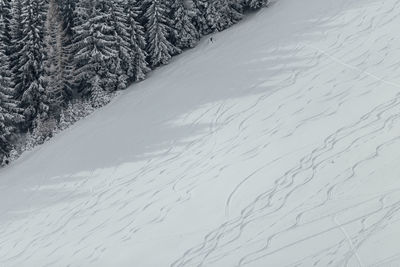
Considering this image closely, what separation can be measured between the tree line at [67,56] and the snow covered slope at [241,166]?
280 centimetres

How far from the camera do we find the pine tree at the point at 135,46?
3712 centimetres

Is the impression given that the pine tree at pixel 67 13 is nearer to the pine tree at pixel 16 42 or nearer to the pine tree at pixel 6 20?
the pine tree at pixel 6 20

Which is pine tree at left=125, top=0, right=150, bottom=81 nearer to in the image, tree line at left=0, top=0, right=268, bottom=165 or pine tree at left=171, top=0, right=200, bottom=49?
tree line at left=0, top=0, right=268, bottom=165

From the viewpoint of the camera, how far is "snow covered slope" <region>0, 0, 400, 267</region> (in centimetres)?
1383

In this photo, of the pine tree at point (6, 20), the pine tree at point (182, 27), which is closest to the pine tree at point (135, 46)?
the pine tree at point (182, 27)

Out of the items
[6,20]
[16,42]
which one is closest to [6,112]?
[16,42]

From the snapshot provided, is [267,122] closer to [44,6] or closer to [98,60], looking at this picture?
[98,60]

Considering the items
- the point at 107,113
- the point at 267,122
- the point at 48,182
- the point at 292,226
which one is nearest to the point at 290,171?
the point at 292,226

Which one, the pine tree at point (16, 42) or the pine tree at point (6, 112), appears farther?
the pine tree at point (16, 42)

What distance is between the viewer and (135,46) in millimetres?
37125

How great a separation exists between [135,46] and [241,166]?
2054cm

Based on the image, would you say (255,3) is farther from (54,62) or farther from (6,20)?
(6,20)

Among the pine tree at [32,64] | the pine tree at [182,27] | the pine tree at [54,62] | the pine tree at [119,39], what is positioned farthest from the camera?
the pine tree at [182,27]

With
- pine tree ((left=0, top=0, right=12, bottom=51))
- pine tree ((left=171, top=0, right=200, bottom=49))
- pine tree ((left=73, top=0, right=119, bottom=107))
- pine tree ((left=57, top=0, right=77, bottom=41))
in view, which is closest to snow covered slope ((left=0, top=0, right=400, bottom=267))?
pine tree ((left=73, top=0, right=119, bottom=107))
